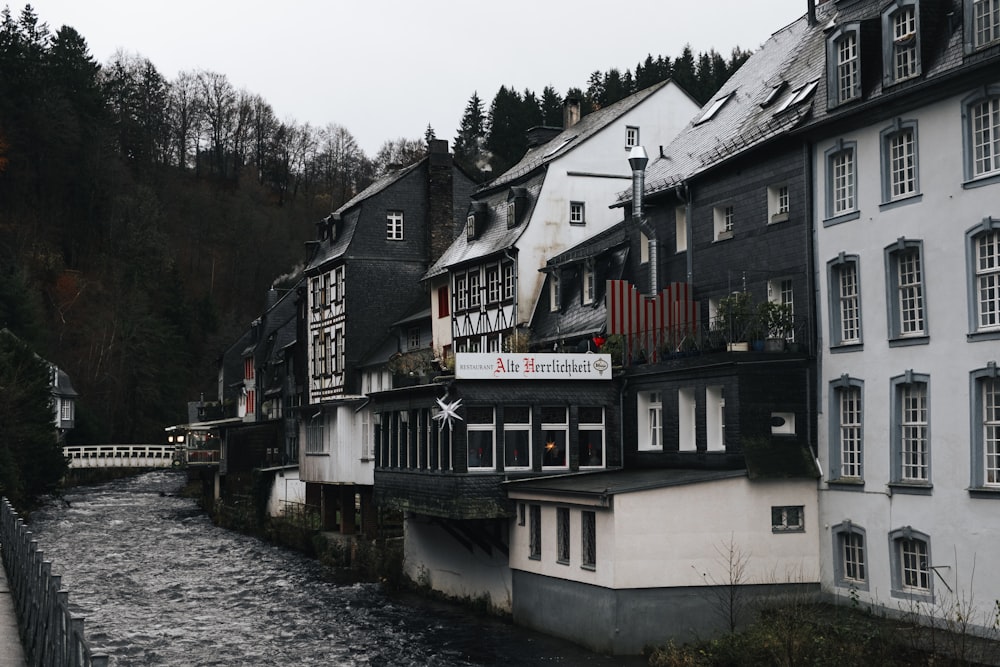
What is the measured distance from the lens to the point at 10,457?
53.5 metres

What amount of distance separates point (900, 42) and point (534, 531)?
1332cm

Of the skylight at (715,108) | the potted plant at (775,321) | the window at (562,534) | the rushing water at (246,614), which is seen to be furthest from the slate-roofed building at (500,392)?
the skylight at (715,108)

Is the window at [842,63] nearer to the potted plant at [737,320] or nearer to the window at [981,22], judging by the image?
the window at [981,22]

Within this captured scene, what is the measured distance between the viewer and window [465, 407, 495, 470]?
31.6 m

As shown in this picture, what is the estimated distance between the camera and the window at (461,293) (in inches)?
1829

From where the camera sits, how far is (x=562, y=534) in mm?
29156

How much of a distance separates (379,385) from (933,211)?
31.2 m

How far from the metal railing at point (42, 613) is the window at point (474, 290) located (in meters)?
21.3

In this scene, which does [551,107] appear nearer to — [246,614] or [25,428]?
[25,428]

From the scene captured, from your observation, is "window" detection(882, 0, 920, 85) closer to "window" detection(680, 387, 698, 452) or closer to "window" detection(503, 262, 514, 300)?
"window" detection(680, 387, 698, 452)

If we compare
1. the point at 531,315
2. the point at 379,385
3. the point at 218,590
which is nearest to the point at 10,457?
the point at 379,385

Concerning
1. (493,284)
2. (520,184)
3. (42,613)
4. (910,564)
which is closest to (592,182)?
(520,184)

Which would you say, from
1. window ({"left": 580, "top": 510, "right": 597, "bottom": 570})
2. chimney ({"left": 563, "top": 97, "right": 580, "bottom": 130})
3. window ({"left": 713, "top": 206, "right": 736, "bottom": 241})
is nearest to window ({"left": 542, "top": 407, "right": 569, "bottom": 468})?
window ({"left": 580, "top": 510, "right": 597, "bottom": 570})

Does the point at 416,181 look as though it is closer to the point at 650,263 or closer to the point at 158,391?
the point at 650,263
